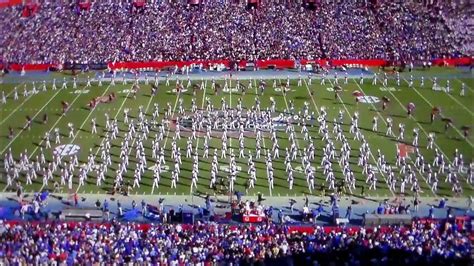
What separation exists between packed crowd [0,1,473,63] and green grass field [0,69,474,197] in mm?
3080

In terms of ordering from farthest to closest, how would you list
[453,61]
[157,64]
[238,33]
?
[238,33] < [157,64] < [453,61]

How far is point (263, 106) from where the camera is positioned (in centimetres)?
2169

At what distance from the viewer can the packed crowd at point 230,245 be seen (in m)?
11.6

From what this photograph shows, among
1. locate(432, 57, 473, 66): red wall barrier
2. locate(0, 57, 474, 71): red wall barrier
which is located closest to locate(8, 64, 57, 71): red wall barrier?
locate(0, 57, 474, 71): red wall barrier

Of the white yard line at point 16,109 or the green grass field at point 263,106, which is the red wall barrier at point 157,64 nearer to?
the green grass field at point 263,106

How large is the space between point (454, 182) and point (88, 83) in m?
13.8

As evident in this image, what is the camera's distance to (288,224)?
46.6 ft

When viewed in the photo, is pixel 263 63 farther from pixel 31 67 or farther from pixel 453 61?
pixel 31 67

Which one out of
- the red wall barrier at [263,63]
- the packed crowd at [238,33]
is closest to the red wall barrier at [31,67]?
the red wall barrier at [263,63]

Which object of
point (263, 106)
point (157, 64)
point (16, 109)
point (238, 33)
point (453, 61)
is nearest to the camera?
point (16, 109)

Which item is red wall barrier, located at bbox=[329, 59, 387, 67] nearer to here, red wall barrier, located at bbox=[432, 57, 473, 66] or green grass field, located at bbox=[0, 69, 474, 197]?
red wall barrier, located at bbox=[432, 57, 473, 66]

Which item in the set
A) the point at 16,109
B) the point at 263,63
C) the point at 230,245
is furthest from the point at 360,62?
the point at 230,245

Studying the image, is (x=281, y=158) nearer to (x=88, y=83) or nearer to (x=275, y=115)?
(x=275, y=115)

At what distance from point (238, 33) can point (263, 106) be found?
7.11 metres
